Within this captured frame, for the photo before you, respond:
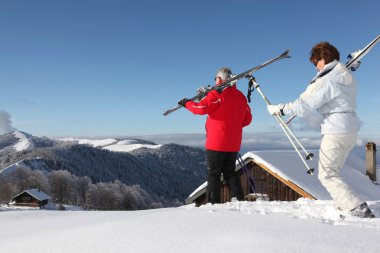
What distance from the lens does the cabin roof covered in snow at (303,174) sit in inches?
560

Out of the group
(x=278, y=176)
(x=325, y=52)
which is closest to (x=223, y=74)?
(x=325, y=52)

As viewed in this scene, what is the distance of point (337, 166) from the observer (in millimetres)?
4434

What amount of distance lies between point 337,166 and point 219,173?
2284mm

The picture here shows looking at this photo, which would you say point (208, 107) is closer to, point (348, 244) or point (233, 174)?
point (233, 174)

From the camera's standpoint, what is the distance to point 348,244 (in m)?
2.82

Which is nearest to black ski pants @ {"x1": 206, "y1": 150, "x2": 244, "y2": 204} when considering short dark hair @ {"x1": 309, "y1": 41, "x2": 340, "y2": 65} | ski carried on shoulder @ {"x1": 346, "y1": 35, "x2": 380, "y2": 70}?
short dark hair @ {"x1": 309, "y1": 41, "x2": 340, "y2": 65}

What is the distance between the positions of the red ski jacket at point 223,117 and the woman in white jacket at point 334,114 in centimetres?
166

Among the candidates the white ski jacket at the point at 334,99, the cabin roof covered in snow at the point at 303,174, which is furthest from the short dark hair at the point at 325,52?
the cabin roof covered in snow at the point at 303,174

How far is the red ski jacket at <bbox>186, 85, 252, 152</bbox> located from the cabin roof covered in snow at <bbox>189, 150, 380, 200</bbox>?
8.54 m

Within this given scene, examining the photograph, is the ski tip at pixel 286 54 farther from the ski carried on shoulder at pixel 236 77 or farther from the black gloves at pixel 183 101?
the black gloves at pixel 183 101

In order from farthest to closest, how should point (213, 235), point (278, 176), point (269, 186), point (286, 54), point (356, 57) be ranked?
point (269, 186)
point (278, 176)
point (286, 54)
point (356, 57)
point (213, 235)

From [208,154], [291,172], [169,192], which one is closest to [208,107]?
[208,154]

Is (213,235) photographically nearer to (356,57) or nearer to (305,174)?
(356,57)

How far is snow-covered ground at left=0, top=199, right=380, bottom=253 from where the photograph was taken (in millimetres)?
2783
